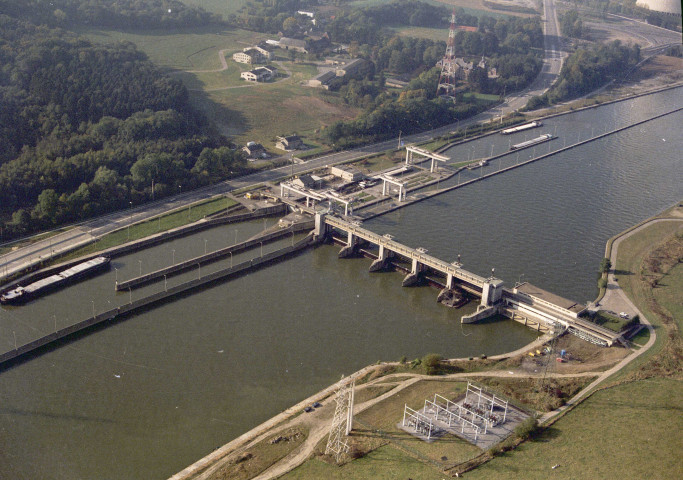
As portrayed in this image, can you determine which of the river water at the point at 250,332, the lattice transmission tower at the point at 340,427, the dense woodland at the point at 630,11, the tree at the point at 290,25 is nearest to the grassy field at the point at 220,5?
the tree at the point at 290,25

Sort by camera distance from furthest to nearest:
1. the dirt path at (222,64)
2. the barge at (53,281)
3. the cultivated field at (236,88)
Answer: the dirt path at (222,64) → the cultivated field at (236,88) → the barge at (53,281)

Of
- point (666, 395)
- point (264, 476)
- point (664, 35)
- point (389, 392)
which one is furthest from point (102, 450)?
point (664, 35)

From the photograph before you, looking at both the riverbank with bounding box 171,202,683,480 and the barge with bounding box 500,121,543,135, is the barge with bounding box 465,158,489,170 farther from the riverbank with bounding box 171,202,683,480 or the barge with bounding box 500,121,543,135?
the riverbank with bounding box 171,202,683,480

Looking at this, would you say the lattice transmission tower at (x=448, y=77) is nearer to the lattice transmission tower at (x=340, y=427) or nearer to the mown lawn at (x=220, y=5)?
the mown lawn at (x=220, y=5)

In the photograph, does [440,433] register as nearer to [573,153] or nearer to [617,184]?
[617,184]

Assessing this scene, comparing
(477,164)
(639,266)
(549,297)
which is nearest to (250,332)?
(549,297)

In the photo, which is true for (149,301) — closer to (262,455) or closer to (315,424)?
(315,424)
